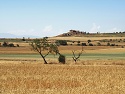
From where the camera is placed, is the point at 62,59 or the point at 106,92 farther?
the point at 62,59

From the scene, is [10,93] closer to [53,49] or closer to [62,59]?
[62,59]

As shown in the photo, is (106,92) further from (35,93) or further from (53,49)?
(53,49)

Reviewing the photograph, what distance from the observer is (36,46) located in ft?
273

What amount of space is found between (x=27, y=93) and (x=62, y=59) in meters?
49.7

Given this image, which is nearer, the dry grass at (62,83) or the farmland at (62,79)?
the dry grass at (62,83)

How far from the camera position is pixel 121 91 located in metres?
26.6

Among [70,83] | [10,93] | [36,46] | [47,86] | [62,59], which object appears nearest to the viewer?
[10,93]

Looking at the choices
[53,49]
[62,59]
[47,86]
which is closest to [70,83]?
[47,86]

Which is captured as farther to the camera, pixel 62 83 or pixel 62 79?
pixel 62 79

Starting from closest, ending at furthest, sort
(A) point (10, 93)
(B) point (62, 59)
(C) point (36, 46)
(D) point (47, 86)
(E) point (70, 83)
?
(A) point (10, 93), (D) point (47, 86), (E) point (70, 83), (B) point (62, 59), (C) point (36, 46)


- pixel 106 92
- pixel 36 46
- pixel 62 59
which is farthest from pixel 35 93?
pixel 36 46

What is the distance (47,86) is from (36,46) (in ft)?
170

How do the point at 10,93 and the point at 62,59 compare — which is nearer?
the point at 10,93

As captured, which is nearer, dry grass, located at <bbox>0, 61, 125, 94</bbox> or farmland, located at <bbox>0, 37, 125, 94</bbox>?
dry grass, located at <bbox>0, 61, 125, 94</bbox>
